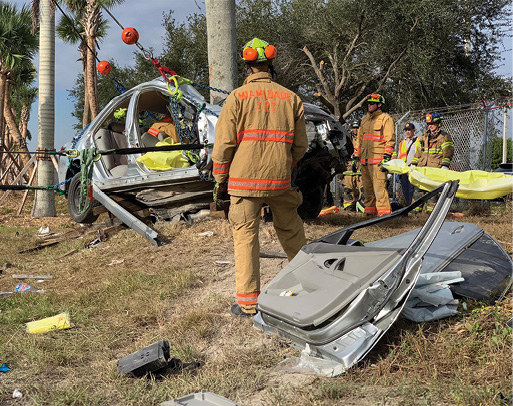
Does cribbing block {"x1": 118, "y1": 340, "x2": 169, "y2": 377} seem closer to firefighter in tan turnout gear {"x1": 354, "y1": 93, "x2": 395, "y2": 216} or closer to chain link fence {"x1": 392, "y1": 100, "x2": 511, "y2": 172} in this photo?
firefighter in tan turnout gear {"x1": 354, "y1": 93, "x2": 395, "y2": 216}

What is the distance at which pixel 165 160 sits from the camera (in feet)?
22.3

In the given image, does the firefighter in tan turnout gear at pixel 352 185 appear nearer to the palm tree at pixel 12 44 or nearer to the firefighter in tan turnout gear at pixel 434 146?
the firefighter in tan turnout gear at pixel 434 146

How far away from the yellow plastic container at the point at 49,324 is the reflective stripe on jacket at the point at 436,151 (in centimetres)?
664

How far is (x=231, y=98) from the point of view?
377 cm

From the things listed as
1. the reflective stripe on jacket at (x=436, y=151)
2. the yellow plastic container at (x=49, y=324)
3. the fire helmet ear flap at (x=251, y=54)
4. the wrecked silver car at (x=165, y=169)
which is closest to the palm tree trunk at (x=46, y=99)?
the wrecked silver car at (x=165, y=169)

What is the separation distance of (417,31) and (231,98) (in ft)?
48.6

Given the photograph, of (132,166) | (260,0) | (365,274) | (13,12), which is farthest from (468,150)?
(13,12)

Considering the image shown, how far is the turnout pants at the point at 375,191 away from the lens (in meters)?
7.46

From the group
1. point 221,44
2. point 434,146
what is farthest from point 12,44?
point 434,146

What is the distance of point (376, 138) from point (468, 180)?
4508 millimetres

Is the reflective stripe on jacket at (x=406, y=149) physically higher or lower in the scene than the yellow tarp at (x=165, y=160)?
higher

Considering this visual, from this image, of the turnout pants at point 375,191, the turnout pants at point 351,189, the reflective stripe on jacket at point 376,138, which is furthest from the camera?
the turnout pants at point 351,189

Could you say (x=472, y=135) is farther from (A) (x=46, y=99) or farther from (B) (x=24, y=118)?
(B) (x=24, y=118)

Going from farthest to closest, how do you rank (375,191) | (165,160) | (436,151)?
(436,151), (375,191), (165,160)
